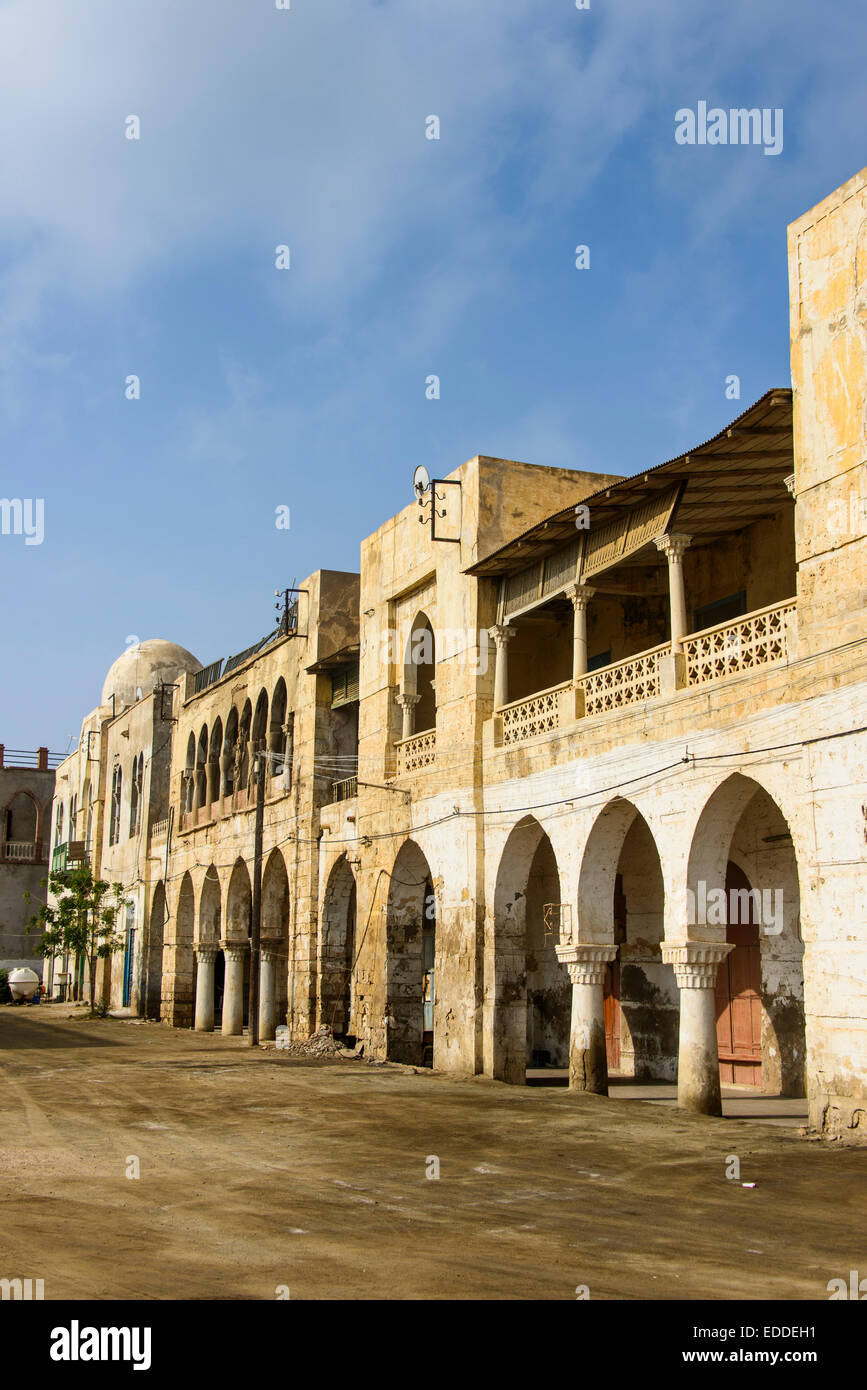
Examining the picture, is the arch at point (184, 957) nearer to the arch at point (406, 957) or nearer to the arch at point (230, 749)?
the arch at point (230, 749)

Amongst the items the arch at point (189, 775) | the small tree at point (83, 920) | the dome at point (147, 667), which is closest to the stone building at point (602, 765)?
the arch at point (189, 775)

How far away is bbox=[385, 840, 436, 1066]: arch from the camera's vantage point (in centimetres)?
2084

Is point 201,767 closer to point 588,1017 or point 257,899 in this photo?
point 257,899

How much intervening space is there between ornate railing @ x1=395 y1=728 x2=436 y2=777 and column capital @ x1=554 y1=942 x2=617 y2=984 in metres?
4.73

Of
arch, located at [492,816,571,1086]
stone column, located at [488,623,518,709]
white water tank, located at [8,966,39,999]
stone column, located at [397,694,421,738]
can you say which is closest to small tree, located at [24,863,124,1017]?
white water tank, located at [8,966,39,999]

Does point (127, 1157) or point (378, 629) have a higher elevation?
point (378, 629)

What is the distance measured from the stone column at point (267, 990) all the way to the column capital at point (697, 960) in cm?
1443

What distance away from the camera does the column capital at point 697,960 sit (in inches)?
531

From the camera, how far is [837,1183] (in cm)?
926

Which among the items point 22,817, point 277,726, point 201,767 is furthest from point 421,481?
point 22,817
